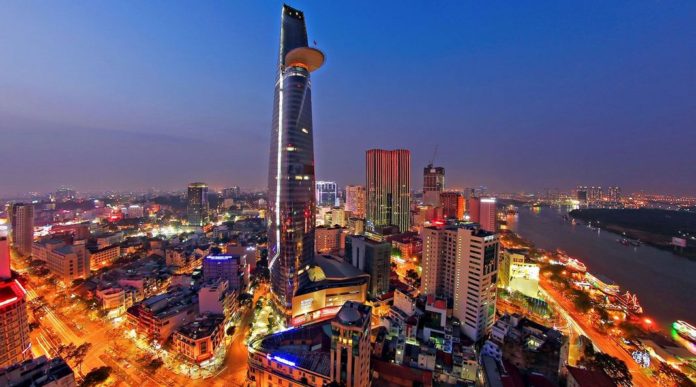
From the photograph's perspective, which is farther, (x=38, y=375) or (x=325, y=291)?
(x=325, y=291)

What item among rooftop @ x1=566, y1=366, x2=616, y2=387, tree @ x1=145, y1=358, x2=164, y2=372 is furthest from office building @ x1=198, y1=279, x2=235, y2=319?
rooftop @ x1=566, y1=366, x2=616, y2=387

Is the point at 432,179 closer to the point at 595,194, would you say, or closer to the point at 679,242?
the point at 679,242

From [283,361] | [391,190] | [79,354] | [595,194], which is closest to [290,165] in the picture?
[283,361]

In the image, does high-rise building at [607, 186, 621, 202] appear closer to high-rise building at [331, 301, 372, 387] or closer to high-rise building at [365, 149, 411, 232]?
high-rise building at [365, 149, 411, 232]

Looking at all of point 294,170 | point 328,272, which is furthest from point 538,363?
point 294,170

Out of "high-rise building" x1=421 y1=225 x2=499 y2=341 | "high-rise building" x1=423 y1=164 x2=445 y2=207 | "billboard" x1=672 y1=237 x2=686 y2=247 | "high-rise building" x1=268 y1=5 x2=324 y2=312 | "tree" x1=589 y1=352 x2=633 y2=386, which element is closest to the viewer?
"tree" x1=589 y1=352 x2=633 y2=386
